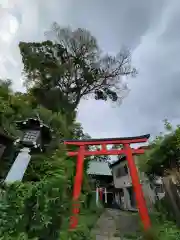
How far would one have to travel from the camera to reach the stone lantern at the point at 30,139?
5.62 metres

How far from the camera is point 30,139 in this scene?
6809 mm

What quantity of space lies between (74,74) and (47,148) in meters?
11.3

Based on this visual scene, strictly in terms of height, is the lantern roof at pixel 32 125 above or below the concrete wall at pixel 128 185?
below

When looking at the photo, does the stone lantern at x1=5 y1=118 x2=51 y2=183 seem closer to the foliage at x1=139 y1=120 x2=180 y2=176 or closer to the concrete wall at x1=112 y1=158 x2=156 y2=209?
the foliage at x1=139 y1=120 x2=180 y2=176

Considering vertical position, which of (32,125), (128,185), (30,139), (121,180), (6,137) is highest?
(121,180)

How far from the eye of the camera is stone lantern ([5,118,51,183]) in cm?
562

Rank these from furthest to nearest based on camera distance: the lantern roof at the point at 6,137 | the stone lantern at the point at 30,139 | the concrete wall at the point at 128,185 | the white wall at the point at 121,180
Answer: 1. the white wall at the point at 121,180
2. the concrete wall at the point at 128,185
3. the lantern roof at the point at 6,137
4. the stone lantern at the point at 30,139

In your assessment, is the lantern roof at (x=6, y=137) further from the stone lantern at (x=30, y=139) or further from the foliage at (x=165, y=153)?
the foliage at (x=165, y=153)

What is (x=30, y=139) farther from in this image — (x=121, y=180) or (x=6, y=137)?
(x=121, y=180)

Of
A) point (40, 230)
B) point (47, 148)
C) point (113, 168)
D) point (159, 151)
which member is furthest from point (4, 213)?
point (113, 168)

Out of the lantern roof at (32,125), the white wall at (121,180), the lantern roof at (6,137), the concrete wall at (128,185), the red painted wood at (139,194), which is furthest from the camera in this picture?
the white wall at (121,180)

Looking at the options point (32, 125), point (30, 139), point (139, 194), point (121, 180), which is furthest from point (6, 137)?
point (121, 180)

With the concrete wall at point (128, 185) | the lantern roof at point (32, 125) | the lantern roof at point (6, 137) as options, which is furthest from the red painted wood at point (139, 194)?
the concrete wall at point (128, 185)

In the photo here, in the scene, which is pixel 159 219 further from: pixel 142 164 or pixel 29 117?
pixel 29 117
